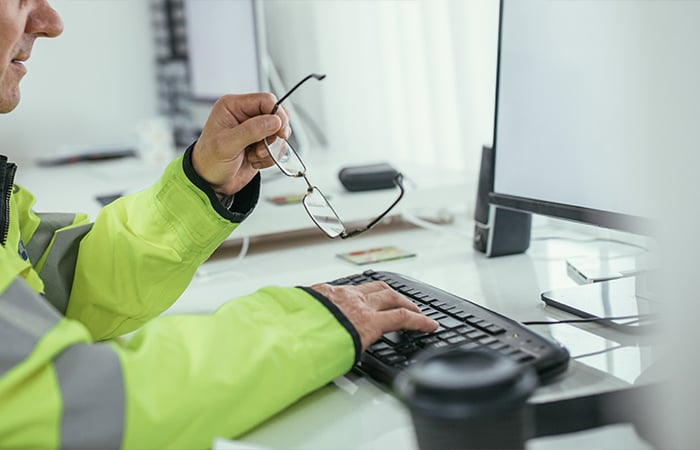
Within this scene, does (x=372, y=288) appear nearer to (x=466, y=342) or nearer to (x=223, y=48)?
(x=466, y=342)

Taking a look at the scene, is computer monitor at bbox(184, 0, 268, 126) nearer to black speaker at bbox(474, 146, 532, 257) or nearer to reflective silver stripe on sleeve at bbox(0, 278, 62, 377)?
black speaker at bbox(474, 146, 532, 257)

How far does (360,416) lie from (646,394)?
232 mm

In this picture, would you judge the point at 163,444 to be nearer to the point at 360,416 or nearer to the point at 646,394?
the point at 360,416

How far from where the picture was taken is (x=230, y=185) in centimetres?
102

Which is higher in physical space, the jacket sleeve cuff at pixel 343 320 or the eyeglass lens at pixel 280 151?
the eyeglass lens at pixel 280 151

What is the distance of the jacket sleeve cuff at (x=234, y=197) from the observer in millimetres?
986

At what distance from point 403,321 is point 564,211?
26 cm

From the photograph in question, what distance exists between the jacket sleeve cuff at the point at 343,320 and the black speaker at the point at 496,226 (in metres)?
0.47

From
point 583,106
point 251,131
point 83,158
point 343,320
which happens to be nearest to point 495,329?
point 343,320

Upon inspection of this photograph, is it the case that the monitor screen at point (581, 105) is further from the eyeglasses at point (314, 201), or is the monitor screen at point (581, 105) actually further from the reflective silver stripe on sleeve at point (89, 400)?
the reflective silver stripe on sleeve at point (89, 400)

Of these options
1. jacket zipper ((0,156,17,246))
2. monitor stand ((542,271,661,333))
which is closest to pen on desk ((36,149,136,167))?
jacket zipper ((0,156,17,246))

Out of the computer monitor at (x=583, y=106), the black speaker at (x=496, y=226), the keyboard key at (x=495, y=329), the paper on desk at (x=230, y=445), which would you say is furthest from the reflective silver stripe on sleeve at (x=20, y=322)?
the black speaker at (x=496, y=226)

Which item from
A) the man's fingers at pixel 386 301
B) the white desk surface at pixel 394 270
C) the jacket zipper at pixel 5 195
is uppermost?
the jacket zipper at pixel 5 195

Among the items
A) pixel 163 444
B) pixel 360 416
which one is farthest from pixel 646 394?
pixel 163 444
